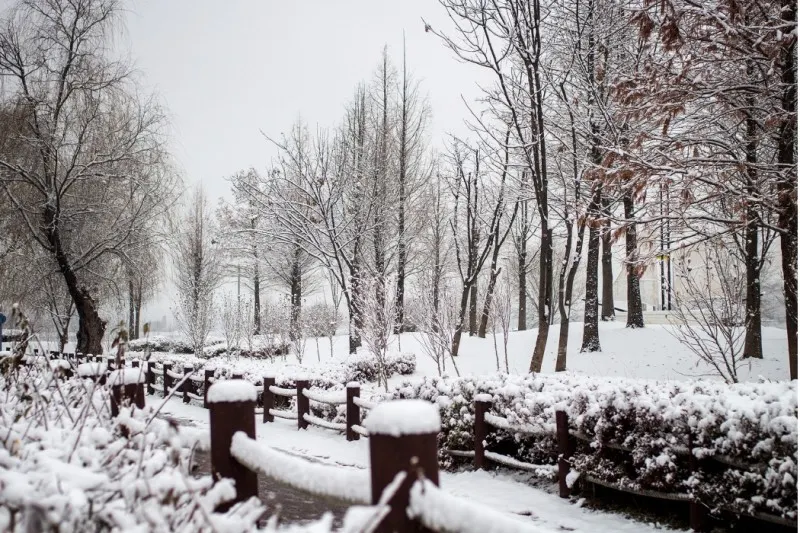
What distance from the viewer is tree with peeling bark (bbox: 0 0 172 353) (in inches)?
634

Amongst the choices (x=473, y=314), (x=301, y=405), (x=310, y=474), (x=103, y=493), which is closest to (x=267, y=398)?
(x=301, y=405)

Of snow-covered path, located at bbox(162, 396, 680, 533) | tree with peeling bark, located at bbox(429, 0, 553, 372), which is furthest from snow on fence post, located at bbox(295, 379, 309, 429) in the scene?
tree with peeling bark, located at bbox(429, 0, 553, 372)

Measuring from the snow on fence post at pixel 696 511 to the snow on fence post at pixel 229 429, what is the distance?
13.1ft

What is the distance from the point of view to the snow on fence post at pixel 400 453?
149cm

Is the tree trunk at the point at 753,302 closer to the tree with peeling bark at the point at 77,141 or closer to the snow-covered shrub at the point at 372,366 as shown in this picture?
the snow-covered shrub at the point at 372,366

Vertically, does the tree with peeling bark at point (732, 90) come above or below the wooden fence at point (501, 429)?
above

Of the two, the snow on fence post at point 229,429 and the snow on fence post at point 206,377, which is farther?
the snow on fence post at point 206,377

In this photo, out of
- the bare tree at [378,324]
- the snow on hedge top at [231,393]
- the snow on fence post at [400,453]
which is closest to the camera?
the snow on fence post at [400,453]

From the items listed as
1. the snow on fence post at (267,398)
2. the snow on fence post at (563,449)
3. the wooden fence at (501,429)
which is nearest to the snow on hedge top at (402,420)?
the wooden fence at (501,429)

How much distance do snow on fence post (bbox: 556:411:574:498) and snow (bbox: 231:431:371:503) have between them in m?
4.53

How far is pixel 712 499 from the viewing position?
15.6 feet

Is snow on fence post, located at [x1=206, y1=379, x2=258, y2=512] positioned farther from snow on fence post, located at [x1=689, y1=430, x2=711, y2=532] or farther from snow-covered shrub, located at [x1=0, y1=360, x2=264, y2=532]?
snow on fence post, located at [x1=689, y1=430, x2=711, y2=532]

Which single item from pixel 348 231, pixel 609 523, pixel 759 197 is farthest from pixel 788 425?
pixel 348 231

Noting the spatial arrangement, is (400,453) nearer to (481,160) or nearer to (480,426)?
(480,426)
